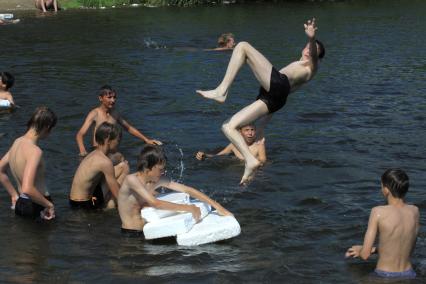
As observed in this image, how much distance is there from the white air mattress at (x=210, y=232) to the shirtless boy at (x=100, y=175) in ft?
4.11

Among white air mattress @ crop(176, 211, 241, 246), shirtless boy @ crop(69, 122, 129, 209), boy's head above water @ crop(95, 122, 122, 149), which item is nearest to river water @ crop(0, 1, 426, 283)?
white air mattress @ crop(176, 211, 241, 246)

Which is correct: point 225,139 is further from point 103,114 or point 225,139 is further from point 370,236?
point 370,236

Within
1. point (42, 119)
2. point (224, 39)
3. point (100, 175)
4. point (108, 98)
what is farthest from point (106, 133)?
point (224, 39)

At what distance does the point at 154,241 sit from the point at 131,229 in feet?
1.18

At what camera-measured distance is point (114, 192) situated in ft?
30.7

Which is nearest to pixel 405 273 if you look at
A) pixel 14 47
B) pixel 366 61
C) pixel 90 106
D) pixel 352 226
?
pixel 352 226

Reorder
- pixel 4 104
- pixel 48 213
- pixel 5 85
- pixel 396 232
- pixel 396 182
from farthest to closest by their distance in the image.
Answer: pixel 5 85 → pixel 4 104 → pixel 48 213 → pixel 396 232 → pixel 396 182

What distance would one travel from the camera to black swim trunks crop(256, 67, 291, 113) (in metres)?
9.30

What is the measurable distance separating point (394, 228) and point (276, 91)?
104 inches

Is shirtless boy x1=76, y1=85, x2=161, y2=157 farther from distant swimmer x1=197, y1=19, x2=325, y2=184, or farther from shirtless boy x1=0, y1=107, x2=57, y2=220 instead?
distant swimmer x1=197, y1=19, x2=325, y2=184

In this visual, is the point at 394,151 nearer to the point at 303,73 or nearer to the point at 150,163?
the point at 303,73

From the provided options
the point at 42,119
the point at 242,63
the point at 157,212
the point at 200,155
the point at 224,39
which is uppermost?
the point at 242,63

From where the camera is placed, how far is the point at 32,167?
8695 mm

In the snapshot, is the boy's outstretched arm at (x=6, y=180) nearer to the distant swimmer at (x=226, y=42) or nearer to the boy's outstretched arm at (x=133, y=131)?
the boy's outstretched arm at (x=133, y=131)
